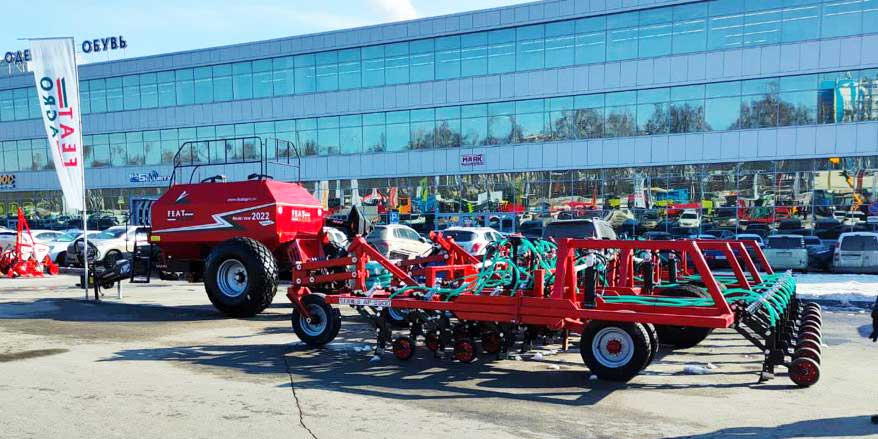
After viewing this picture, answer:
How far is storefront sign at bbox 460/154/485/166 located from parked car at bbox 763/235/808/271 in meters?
15.2

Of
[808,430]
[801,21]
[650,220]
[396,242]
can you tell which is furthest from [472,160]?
[808,430]

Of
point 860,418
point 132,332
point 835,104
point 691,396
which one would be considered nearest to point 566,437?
point 691,396

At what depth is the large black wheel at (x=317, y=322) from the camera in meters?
8.75

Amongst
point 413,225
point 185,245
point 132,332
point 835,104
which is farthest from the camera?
point 413,225

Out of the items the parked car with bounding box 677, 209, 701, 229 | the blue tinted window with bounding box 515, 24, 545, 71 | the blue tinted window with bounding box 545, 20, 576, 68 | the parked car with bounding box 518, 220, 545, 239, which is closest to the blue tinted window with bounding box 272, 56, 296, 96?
the blue tinted window with bounding box 515, 24, 545, 71

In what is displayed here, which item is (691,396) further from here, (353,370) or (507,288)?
(353,370)

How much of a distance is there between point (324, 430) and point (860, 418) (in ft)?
15.4

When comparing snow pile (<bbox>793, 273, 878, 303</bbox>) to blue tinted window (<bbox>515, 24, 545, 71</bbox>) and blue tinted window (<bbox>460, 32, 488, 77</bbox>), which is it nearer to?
blue tinted window (<bbox>515, 24, 545, 71</bbox>)

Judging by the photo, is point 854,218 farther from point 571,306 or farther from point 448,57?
point 571,306

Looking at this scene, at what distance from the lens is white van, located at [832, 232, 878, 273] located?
2111 centimetres

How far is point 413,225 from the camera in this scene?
36.2 meters

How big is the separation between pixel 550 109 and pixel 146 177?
1073 inches

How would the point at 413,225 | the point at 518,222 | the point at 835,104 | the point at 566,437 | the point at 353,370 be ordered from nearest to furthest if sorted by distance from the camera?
the point at 566,437 → the point at 353,370 → the point at 835,104 → the point at 518,222 → the point at 413,225

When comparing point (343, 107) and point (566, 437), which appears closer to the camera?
point (566, 437)
